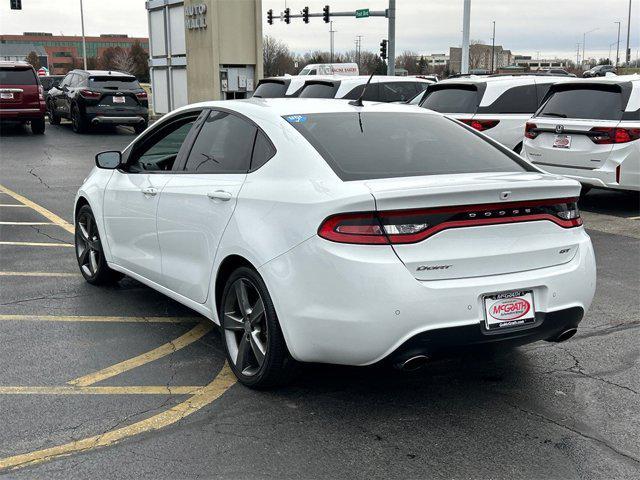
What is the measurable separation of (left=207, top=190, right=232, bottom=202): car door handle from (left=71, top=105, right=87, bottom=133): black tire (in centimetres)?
1907

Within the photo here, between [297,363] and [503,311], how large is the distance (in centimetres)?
111

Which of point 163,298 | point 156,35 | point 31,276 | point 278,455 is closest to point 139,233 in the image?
point 163,298

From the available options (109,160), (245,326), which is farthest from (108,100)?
(245,326)

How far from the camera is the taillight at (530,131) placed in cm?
1052

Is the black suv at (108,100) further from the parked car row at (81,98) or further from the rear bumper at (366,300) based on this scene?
the rear bumper at (366,300)

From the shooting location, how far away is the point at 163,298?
6.20 meters

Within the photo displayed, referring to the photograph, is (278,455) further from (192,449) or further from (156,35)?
(156,35)

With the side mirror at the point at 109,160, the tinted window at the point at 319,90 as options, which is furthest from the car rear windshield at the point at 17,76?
the side mirror at the point at 109,160

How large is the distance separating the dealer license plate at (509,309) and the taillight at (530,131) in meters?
7.18

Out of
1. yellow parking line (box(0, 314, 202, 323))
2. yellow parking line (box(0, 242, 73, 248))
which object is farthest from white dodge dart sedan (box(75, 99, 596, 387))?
yellow parking line (box(0, 242, 73, 248))

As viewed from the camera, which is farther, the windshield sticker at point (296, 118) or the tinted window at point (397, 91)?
the tinted window at point (397, 91)

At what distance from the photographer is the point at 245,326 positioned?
14.0ft

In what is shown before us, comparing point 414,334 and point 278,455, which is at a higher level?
point 414,334

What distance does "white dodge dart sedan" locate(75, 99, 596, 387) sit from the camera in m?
3.58
